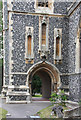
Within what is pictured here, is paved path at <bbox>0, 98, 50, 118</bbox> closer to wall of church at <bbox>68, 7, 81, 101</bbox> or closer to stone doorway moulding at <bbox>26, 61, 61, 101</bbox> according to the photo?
wall of church at <bbox>68, 7, 81, 101</bbox>

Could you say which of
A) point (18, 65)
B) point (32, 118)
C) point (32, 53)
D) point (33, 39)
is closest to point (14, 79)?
point (18, 65)

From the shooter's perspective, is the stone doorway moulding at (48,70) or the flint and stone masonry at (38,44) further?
the stone doorway moulding at (48,70)

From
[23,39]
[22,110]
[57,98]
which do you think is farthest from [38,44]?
[22,110]

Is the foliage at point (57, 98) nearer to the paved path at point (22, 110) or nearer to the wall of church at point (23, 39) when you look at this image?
the paved path at point (22, 110)

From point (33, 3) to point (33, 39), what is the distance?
2.68 m

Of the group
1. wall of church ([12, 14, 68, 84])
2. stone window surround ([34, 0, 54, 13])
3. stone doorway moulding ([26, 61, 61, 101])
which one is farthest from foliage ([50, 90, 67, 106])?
stone window surround ([34, 0, 54, 13])

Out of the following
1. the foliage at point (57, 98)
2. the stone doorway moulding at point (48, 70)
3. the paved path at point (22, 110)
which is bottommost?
the paved path at point (22, 110)

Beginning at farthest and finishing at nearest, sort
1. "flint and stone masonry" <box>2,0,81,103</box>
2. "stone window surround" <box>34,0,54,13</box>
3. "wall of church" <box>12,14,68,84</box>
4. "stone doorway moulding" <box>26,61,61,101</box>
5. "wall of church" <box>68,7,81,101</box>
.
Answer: "stone window surround" <box>34,0,54,13</box> < "stone doorway moulding" <box>26,61,61,101</box> < "wall of church" <box>12,14,68,84</box> < "flint and stone masonry" <box>2,0,81,103</box> < "wall of church" <box>68,7,81,101</box>

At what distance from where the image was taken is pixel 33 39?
49.1 ft

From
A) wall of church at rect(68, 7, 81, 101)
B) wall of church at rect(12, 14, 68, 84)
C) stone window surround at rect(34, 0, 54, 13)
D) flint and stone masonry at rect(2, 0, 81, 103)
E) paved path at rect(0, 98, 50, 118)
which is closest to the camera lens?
paved path at rect(0, 98, 50, 118)

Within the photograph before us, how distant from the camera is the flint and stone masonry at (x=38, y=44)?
1455 centimetres

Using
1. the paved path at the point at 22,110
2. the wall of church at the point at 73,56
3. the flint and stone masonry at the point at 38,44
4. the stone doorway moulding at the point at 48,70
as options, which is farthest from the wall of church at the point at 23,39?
the paved path at the point at 22,110

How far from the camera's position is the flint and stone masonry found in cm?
1455

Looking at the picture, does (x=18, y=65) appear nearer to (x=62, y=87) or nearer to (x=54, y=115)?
(x=62, y=87)
